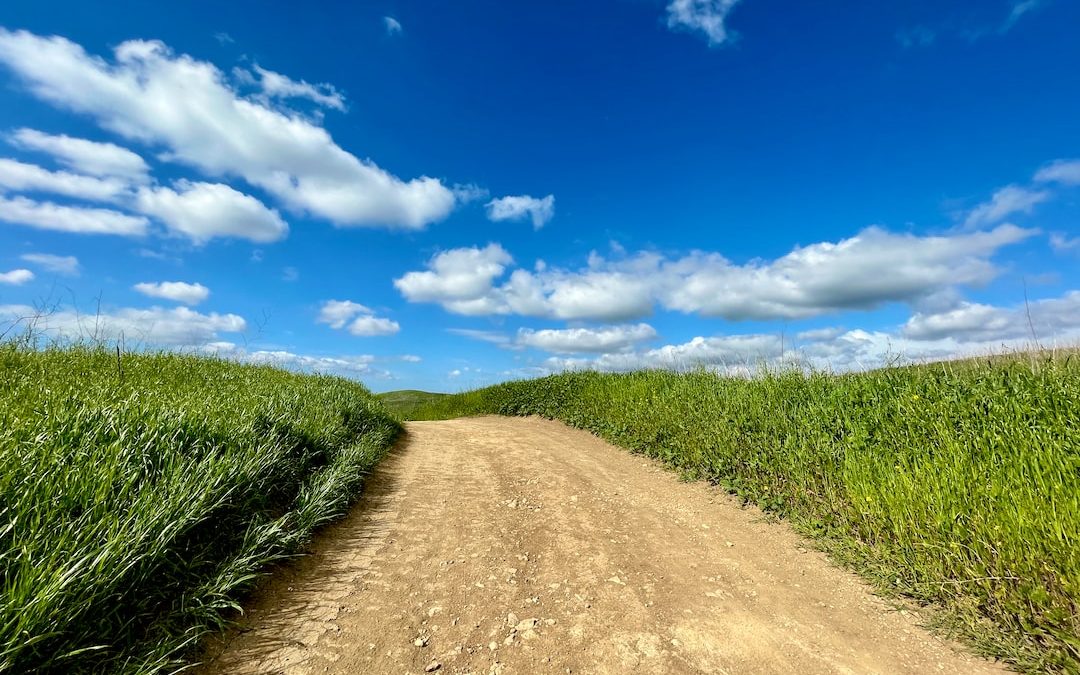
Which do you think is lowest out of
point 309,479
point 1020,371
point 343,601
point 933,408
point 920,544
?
point 343,601

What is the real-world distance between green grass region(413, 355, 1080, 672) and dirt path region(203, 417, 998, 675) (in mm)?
328

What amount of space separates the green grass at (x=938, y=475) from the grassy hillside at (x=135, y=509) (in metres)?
5.02

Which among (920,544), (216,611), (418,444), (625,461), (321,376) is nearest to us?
(216,611)

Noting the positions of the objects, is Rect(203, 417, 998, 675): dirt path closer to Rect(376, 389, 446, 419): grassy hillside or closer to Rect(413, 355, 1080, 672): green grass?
Rect(413, 355, 1080, 672): green grass

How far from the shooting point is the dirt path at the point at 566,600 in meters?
3.02

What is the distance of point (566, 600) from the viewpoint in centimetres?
365

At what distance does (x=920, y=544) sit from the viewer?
3.84 metres

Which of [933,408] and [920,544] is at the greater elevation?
[933,408]

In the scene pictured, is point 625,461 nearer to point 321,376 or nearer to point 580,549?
point 580,549

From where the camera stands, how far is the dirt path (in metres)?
3.02

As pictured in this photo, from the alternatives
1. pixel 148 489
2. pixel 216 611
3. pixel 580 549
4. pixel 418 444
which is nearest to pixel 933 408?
pixel 580 549

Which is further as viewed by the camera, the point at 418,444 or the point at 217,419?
the point at 418,444

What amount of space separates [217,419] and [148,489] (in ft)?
5.60

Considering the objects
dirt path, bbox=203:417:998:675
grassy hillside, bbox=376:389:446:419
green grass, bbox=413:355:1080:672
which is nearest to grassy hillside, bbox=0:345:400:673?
dirt path, bbox=203:417:998:675
